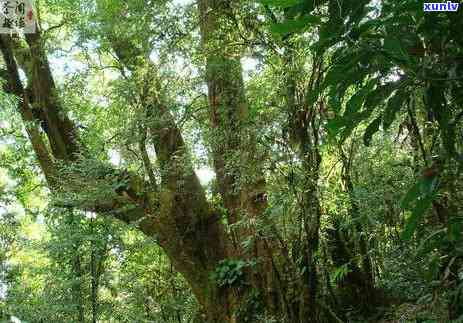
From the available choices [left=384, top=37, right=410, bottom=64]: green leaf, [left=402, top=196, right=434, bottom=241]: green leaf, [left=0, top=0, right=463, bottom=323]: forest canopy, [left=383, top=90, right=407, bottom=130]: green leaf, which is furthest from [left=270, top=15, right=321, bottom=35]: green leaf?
[left=402, top=196, right=434, bottom=241]: green leaf

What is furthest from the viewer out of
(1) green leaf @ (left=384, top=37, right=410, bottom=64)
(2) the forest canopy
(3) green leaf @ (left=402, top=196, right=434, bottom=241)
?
(2) the forest canopy

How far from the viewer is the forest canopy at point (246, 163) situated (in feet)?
5.68

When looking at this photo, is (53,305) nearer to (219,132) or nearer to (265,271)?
(265,271)

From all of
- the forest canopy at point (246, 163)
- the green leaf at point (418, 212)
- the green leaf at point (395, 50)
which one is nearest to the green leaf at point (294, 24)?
the forest canopy at point (246, 163)

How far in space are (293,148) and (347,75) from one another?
220 centimetres

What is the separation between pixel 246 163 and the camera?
3.79 meters

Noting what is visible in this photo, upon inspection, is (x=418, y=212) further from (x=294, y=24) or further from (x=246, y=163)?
(x=246, y=163)

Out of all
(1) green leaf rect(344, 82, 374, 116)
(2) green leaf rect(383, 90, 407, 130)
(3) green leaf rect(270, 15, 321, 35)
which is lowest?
(2) green leaf rect(383, 90, 407, 130)

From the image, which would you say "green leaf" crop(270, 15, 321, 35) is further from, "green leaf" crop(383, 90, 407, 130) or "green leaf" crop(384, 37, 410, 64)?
"green leaf" crop(383, 90, 407, 130)

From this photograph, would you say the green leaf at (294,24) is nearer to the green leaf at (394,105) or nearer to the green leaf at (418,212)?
the green leaf at (394,105)

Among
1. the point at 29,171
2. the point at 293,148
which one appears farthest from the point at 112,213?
the point at 29,171

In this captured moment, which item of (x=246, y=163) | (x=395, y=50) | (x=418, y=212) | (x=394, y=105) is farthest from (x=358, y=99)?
(x=246, y=163)

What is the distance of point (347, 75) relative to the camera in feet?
4.60

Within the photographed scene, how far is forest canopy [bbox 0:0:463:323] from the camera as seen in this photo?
1730 mm
